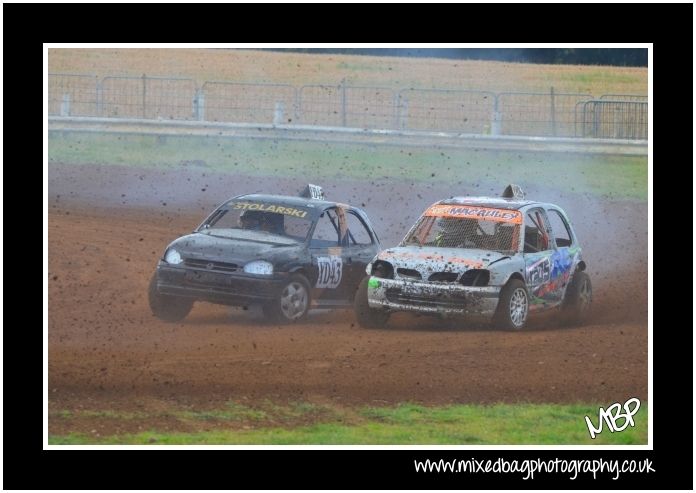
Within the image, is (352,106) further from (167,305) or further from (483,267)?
(483,267)

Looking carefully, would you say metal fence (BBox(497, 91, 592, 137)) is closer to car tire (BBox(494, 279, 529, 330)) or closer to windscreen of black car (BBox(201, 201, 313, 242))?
windscreen of black car (BBox(201, 201, 313, 242))

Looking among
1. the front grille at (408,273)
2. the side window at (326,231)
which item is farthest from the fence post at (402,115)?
the front grille at (408,273)

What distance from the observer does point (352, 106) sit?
1073 inches

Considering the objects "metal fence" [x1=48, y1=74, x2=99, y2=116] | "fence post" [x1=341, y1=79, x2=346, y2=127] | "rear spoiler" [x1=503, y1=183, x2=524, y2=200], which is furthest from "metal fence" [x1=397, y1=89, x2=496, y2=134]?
"rear spoiler" [x1=503, y1=183, x2=524, y2=200]

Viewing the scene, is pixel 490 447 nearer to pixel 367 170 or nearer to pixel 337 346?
pixel 337 346

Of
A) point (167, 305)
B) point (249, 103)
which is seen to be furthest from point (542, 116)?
point (167, 305)

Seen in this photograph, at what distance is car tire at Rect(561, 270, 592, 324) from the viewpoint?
14883mm

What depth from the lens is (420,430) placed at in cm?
1121

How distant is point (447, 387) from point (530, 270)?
7.43 feet

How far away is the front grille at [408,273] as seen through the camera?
531 inches

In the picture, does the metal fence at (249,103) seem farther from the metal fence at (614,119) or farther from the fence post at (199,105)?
the metal fence at (614,119)

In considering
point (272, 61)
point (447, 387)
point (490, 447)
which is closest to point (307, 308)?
point (447, 387)

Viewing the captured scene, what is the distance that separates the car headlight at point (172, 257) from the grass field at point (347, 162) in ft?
32.6

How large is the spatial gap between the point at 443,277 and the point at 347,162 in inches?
427
